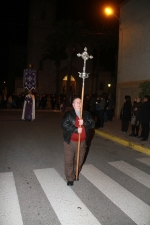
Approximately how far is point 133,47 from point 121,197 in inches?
642

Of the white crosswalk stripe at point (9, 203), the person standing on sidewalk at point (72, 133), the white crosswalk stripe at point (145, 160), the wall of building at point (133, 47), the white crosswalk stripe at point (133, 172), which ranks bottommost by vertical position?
the white crosswalk stripe at point (9, 203)

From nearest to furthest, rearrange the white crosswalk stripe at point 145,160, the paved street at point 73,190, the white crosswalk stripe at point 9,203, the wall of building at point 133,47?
1. the white crosswalk stripe at point 9,203
2. the paved street at point 73,190
3. the white crosswalk stripe at point 145,160
4. the wall of building at point 133,47

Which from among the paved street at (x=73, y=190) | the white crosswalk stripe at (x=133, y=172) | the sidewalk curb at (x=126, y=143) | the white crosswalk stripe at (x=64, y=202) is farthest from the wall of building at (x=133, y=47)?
the white crosswalk stripe at (x=64, y=202)

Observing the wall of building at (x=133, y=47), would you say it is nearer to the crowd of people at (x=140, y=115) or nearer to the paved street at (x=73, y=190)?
the crowd of people at (x=140, y=115)

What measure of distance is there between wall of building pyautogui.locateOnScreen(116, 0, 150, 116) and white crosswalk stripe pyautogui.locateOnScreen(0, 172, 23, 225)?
46.7ft

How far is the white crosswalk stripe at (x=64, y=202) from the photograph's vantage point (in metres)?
3.61

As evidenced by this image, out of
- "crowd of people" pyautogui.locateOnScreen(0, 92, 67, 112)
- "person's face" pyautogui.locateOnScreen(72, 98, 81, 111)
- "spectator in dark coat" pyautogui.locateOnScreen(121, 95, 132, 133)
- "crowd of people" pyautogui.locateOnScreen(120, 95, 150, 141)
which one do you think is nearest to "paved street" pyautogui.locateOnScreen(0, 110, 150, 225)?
"person's face" pyautogui.locateOnScreen(72, 98, 81, 111)

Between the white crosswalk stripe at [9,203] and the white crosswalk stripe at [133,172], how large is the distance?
2.88 m

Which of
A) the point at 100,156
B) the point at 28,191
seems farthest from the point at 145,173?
the point at 28,191

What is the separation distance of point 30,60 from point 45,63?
276 cm

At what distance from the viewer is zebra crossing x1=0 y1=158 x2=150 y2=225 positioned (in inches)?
144

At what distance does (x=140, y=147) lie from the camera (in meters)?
8.75

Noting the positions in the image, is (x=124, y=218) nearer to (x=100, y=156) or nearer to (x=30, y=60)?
(x=100, y=156)

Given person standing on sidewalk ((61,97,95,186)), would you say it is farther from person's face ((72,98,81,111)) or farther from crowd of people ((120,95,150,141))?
crowd of people ((120,95,150,141))
